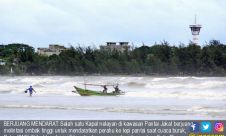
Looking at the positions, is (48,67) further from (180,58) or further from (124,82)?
(124,82)

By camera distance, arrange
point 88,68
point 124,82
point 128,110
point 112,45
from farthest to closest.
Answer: point 112,45
point 88,68
point 124,82
point 128,110

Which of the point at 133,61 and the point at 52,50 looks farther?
the point at 52,50

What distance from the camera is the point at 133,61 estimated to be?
4058 inches

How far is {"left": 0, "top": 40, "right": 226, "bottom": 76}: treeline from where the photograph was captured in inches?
3789

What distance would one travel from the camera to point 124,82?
73688mm

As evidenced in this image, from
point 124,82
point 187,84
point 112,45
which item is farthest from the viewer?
point 112,45

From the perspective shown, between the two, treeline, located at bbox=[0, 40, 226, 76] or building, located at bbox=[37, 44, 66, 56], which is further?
building, located at bbox=[37, 44, 66, 56]

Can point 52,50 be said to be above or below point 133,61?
above

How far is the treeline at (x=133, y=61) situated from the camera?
316 ft

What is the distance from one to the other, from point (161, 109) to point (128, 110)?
1.66 m

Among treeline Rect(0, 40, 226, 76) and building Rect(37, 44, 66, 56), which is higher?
building Rect(37, 44, 66, 56)

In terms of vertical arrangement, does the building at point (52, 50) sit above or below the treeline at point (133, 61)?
above

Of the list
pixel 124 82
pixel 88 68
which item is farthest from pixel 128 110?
pixel 88 68

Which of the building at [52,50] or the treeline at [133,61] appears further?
the building at [52,50]
